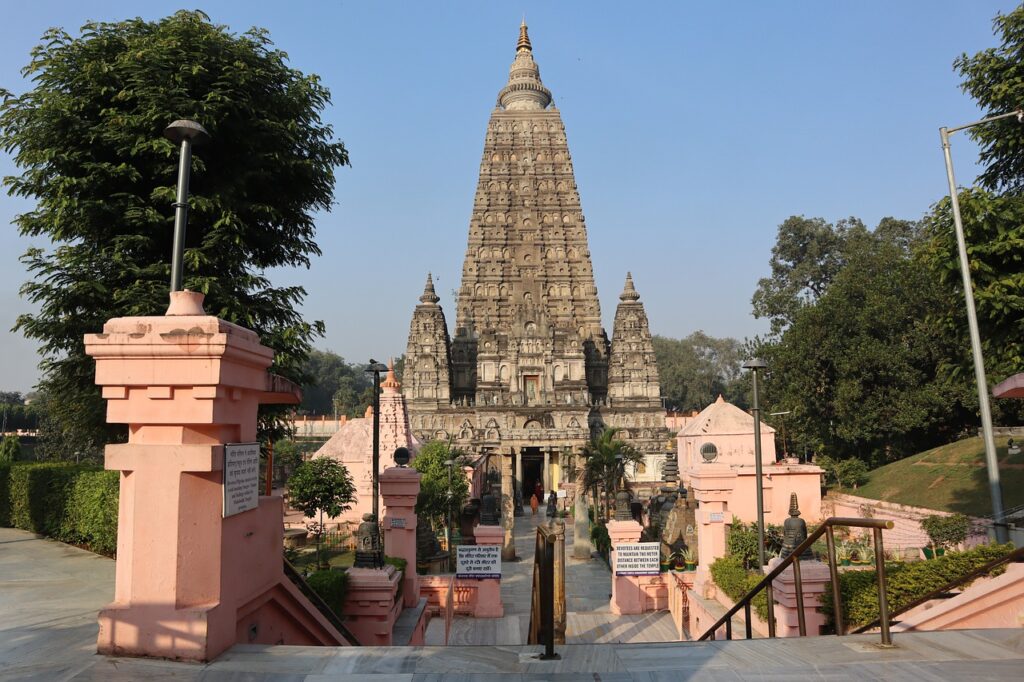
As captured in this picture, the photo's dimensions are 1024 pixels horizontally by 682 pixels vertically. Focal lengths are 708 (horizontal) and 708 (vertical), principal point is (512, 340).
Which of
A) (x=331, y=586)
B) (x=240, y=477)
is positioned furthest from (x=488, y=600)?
(x=240, y=477)

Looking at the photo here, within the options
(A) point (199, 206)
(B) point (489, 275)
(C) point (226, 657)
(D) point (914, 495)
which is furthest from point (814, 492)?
(B) point (489, 275)

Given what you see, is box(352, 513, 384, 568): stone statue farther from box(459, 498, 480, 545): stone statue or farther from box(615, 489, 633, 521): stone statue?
box(459, 498, 480, 545): stone statue

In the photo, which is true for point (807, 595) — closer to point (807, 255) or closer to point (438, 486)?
point (438, 486)

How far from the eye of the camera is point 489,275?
2277 inches

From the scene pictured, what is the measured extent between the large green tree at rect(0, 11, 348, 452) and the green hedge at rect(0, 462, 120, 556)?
123 cm

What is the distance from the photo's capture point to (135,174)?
1258 centimetres

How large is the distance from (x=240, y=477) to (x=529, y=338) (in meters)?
47.5

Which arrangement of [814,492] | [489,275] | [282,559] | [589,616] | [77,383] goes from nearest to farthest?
[282,559] < [77,383] < [589,616] < [814,492] < [489,275]

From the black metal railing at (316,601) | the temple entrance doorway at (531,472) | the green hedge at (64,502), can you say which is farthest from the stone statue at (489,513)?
the temple entrance doorway at (531,472)

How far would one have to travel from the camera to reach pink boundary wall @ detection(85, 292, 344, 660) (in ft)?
15.6

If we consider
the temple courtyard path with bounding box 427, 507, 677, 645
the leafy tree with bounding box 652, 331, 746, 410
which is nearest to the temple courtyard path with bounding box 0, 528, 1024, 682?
the temple courtyard path with bounding box 427, 507, 677, 645

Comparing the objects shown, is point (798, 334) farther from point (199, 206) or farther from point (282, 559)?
point (282, 559)

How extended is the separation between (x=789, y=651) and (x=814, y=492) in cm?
2494

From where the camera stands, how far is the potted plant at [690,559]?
1628 cm
